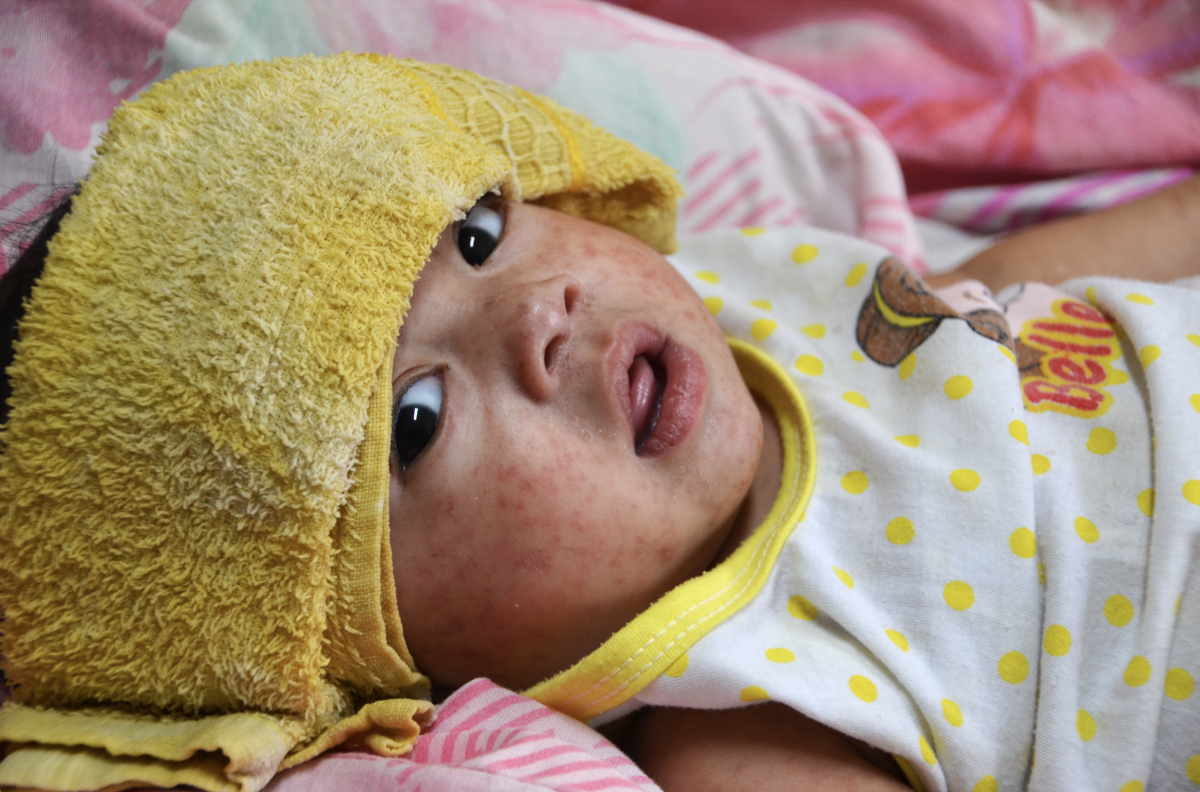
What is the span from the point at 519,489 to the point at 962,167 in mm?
1129

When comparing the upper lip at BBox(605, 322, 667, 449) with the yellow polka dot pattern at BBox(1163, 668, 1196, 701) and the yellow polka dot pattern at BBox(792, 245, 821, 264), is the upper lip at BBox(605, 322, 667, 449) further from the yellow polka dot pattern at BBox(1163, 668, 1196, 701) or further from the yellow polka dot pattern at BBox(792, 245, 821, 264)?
the yellow polka dot pattern at BBox(1163, 668, 1196, 701)

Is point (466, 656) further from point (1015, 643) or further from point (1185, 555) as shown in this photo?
point (1185, 555)

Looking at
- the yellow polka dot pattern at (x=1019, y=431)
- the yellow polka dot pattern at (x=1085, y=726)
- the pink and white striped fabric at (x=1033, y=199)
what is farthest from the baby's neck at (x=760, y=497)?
the pink and white striped fabric at (x=1033, y=199)

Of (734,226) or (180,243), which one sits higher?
(734,226)

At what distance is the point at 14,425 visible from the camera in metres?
0.81

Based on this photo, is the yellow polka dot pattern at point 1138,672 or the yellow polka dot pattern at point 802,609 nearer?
the yellow polka dot pattern at point 1138,672

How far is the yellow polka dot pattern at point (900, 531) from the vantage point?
3.20 ft

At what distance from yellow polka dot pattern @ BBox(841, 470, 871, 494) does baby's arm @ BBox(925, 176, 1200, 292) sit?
0.46 m

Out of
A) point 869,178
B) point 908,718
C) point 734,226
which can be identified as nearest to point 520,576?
point 908,718

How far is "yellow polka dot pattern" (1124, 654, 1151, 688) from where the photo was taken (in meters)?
0.86

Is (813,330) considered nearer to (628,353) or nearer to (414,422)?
(628,353)

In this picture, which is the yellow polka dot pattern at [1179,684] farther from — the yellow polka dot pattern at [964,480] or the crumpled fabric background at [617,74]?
the crumpled fabric background at [617,74]

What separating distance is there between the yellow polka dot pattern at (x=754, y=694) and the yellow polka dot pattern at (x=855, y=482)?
0.28m

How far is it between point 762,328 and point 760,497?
0.25 m
